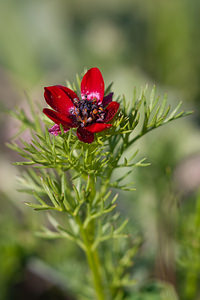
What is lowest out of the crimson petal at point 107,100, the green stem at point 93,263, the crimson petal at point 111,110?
the green stem at point 93,263

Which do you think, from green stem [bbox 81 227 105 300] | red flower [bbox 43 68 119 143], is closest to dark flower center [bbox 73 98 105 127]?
red flower [bbox 43 68 119 143]

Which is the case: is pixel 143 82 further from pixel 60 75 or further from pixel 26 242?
pixel 26 242

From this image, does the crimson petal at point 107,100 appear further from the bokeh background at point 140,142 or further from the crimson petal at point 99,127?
the bokeh background at point 140,142

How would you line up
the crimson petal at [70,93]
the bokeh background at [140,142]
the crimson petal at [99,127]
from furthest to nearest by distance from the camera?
the bokeh background at [140,142] < the crimson petal at [70,93] < the crimson petal at [99,127]

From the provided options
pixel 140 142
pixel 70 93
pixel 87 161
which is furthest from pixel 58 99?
pixel 140 142

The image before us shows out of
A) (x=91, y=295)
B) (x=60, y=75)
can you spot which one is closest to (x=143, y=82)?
(x=60, y=75)

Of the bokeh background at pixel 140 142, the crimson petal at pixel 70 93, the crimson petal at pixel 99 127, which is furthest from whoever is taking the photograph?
the bokeh background at pixel 140 142

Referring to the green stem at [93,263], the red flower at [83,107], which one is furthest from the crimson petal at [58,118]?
the green stem at [93,263]

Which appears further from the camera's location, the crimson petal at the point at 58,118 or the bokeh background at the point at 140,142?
the bokeh background at the point at 140,142
